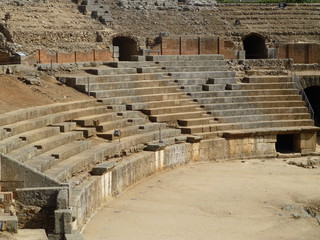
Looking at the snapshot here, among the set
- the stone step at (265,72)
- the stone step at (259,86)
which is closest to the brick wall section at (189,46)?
the stone step at (265,72)

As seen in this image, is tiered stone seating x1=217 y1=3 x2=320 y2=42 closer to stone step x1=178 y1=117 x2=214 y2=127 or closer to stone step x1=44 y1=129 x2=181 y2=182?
stone step x1=178 y1=117 x2=214 y2=127

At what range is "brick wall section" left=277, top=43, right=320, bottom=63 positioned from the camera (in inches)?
1121

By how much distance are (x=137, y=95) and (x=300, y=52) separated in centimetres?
852

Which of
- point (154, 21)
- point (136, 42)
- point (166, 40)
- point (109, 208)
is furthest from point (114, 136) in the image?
point (154, 21)

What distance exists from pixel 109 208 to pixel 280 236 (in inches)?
147

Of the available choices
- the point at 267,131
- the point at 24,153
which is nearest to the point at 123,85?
the point at 267,131

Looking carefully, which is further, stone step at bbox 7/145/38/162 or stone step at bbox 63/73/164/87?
stone step at bbox 63/73/164/87

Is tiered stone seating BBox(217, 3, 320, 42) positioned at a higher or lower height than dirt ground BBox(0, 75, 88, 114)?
higher

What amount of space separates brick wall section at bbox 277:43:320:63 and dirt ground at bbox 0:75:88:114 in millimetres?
10198

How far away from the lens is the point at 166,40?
27.5 metres

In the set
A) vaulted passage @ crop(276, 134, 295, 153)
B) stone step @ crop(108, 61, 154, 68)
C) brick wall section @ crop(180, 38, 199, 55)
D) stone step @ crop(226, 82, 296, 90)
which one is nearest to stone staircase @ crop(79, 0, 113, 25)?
brick wall section @ crop(180, 38, 199, 55)

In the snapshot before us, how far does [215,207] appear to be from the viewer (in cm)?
1656

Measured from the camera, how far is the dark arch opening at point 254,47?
31.6 metres

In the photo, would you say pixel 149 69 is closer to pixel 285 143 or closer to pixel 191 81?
pixel 191 81
